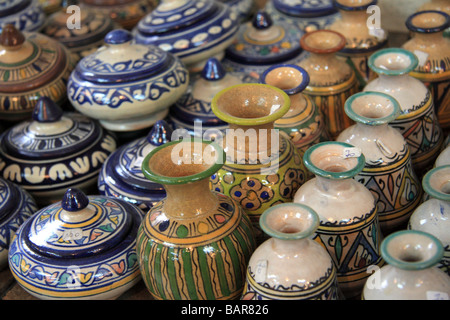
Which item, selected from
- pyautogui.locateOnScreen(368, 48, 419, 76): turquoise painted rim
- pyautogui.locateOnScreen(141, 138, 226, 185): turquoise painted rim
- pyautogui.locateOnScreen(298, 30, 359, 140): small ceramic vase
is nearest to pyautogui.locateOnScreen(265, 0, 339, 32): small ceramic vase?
pyautogui.locateOnScreen(298, 30, 359, 140): small ceramic vase

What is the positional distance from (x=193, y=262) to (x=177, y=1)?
1.03 meters

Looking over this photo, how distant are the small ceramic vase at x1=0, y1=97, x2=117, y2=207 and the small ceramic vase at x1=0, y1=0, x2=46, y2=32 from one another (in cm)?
53

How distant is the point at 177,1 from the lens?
1961 mm

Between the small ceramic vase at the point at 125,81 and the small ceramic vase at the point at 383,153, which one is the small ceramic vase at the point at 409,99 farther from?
the small ceramic vase at the point at 125,81

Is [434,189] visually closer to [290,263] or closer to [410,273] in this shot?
[410,273]

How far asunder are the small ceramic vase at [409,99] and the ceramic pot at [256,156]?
1.02 feet

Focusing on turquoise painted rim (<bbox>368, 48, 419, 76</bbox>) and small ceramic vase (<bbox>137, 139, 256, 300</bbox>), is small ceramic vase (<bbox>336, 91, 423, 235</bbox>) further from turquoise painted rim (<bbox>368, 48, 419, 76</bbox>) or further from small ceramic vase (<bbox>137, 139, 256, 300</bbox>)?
small ceramic vase (<bbox>137, 139, 256, 300</bbox>)

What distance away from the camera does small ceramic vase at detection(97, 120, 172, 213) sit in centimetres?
160

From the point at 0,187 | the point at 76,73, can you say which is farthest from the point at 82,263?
the point at 76,73

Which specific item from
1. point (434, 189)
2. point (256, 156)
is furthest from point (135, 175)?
point (434, 189)

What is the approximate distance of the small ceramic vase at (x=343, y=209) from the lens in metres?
1.25

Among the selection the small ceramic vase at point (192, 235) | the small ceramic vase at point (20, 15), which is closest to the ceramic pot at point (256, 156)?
the small ceramic vase at point (192, 235)

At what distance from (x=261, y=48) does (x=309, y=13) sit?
1.00 ft
